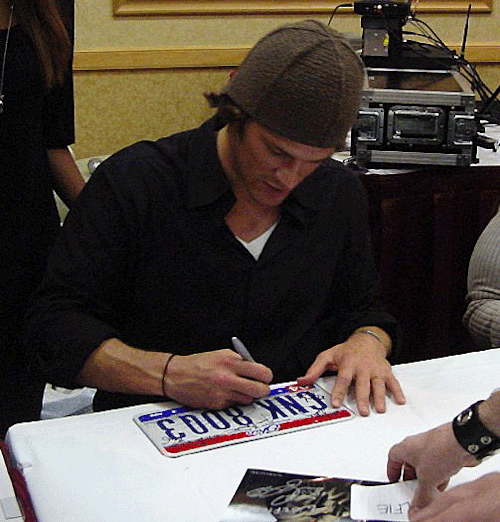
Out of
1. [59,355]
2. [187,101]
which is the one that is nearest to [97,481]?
[59,355]

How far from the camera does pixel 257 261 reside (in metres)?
1.54

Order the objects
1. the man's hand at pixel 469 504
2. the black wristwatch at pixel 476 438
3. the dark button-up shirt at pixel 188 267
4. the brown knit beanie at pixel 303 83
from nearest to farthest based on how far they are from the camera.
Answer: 1. the man's hand at pixel 469 504
2. the black wristwatch at pixel 476 438
3. the brown knit beanie at pixel 303 83
4. the dark button-up shirt at pixel 188 267

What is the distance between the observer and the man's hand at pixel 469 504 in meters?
0.89

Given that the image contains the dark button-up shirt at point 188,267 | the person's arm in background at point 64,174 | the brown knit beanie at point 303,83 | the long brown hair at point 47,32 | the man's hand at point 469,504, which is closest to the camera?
the man's hand at point 469,504

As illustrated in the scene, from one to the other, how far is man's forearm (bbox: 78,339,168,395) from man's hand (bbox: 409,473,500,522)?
1.80 feet

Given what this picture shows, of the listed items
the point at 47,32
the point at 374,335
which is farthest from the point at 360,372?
the point at 47,32

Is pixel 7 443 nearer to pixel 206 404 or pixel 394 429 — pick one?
pixel 206 404

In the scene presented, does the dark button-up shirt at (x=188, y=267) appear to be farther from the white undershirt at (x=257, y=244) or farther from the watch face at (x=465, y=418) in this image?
the watch face at (x=465, y=418)

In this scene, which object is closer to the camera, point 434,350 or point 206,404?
point 206,404

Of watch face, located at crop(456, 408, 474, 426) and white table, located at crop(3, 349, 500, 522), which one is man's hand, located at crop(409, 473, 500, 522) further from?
white table, located at crop(3, 349, 500, 522)

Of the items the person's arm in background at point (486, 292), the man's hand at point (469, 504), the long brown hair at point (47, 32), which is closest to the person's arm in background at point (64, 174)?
the long brown hair at point (47, 32)

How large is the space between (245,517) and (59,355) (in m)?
0.51

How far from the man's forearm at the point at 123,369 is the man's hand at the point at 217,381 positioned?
33 mm

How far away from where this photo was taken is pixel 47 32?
183cm
